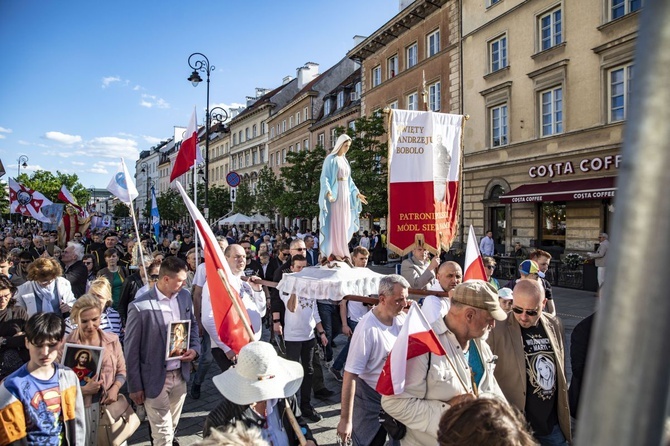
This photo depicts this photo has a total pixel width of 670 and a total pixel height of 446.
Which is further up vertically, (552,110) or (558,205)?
(552,110)

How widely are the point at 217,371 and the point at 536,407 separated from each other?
5.32 m

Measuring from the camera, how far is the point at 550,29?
63.0 feet

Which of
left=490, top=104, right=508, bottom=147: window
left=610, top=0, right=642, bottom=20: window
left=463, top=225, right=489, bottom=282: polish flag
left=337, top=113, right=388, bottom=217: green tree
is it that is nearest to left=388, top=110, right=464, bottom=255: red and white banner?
left=463, top=225, right=489, bottom=282: polish flag

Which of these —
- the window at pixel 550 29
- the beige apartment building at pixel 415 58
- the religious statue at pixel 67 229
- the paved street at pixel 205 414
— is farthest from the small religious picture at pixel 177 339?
the beige apartment building at pixel 415 58

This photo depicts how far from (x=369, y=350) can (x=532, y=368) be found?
1150 mm

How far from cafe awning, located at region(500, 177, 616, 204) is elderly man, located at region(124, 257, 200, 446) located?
15.3 meters

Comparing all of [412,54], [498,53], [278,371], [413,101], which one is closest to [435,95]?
[413,101]

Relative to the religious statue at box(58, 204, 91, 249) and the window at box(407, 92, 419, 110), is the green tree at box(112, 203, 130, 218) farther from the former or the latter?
the religious statue at box(58, 204, 91, 249)

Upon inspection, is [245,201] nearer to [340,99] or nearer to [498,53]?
[340,99]

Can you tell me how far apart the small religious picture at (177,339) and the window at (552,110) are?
18.6 meters

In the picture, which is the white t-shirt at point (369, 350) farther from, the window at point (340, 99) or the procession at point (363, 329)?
the window at point (340, 99)

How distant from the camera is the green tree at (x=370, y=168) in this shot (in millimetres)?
22594

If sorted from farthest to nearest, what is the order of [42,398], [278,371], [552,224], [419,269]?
[552,224]
[419,269]
[42,398]
[278,371]

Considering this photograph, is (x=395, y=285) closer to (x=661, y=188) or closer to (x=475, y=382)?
(x=475, y=382)
